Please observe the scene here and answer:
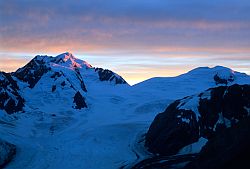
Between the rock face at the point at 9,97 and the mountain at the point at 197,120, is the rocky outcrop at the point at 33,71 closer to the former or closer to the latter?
the rock face at the point at 9,97

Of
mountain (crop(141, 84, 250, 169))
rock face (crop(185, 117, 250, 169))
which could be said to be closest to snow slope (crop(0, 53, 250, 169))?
mountain (crop(141, 84, 250, 169))

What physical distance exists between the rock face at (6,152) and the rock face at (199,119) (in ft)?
83.4

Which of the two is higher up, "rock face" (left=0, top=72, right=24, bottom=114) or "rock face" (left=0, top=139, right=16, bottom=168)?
"rock face" (left=0, top=72, right=24, bottom=114)

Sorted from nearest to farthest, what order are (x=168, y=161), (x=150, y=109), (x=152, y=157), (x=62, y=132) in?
(x=168, y=161), (x=152, y=157), (x=62, y=132), (x=150, y=109)

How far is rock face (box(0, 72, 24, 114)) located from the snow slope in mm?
2807

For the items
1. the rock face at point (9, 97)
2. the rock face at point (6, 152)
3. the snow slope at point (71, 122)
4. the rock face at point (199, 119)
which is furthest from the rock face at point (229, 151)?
the rock face at point (9, 97)

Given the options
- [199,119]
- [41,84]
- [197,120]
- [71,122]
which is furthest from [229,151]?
[41,84]

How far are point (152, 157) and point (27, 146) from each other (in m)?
26.6

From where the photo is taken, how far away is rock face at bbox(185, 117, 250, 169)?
135 feet

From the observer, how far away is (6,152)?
8281 centimetres

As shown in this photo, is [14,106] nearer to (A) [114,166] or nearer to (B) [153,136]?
(B) [153,136]

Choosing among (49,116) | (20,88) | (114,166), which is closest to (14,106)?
(49,116)

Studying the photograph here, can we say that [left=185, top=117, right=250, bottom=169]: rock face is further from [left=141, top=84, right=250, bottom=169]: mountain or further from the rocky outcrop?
the rocky outcrop

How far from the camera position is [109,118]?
14462 cm
